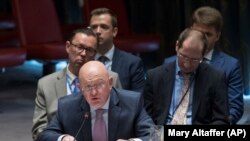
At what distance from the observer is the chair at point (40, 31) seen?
5785 millimetres

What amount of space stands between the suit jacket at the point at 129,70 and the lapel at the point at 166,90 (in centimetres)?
63

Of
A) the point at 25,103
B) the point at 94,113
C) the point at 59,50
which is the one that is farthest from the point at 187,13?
the point at 94,113

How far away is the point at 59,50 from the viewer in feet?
19.0

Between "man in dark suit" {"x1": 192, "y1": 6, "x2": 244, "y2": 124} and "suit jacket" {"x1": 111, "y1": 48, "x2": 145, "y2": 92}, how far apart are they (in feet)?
1.71

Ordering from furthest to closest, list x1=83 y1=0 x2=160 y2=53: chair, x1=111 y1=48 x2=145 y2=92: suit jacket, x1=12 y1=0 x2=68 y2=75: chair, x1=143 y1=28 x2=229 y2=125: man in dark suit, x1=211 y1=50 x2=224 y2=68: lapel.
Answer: x1=83 y1=0 x2=160 y2=53: chair
x1=12 y1=0 x2=68 y2=75: chair
x1=111 y1=48 x2=145 y2=92: suit jacket
x1=211 y1=50 x2=224 y2=68: lapel
x1=143 y1=28 x2=229 y2=125: man in dark suit

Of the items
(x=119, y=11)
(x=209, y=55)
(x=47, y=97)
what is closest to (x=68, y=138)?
(x=47, y=97)

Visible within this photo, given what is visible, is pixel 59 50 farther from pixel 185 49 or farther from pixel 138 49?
pixel 185 49

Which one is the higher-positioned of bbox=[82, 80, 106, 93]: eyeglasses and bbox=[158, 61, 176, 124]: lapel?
bbox=[82, 80, 106, 93]: eyeglasses

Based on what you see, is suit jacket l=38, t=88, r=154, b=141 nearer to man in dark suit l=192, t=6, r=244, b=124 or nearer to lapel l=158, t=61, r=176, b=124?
lapel l=158, t=61, r=176, b=124

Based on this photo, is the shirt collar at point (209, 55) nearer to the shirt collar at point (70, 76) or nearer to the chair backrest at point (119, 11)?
the shirt collar at point (70, 76)

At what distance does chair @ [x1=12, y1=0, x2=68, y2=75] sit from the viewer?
19.0 ft

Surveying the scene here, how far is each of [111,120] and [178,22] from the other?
433 centimetres

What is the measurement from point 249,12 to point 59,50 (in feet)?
6.39

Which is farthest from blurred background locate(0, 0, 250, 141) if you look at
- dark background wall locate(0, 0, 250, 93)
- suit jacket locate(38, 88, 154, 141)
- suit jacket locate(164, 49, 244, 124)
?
suit jacket locate(38, 88, 154, 141)
